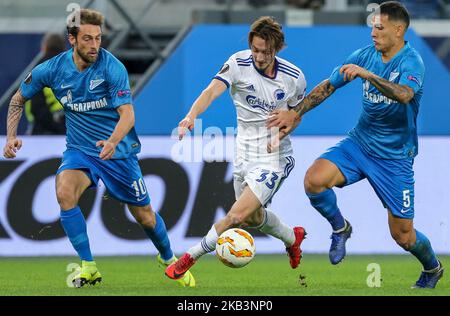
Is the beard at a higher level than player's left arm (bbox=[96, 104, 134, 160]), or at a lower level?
higher

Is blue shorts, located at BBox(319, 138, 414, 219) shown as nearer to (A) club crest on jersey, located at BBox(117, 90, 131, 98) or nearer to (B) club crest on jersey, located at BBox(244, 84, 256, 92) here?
(B) club crest on jersey, located at BBox(244, 84, 256, 92)

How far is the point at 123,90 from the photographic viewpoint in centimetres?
1082

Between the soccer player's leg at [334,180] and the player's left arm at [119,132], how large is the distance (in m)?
1.55

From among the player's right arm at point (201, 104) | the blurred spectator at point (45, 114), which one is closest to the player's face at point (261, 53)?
the player's right arm at point (201, 104)

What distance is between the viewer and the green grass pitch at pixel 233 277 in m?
10.3

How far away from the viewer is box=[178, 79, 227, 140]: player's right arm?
995 cm

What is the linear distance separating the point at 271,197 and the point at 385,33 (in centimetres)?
166

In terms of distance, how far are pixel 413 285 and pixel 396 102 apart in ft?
5.27

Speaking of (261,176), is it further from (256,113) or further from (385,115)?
(385,115)

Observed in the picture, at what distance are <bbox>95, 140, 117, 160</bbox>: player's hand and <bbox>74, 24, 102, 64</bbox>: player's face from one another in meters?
0.86

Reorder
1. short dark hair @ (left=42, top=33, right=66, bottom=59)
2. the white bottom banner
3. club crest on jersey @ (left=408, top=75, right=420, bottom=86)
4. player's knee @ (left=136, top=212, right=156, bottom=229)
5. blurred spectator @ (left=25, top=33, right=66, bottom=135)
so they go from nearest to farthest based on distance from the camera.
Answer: club crest on jersey @ (left=408, top=75, right=420, bottom=86)
player's knee @ (left=136, top=212, right=156, bottom=229)
the white bottom banner
short dark hair @ (left=42, top=33, right=66, bottom=59)
blurred spectator @ (left=25, top=33, right=66, bottom=135)

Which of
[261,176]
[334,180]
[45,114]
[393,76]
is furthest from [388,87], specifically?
[45,114]

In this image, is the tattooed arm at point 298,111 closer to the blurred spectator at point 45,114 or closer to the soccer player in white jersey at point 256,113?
the soccer player in white jersey at point 256,113

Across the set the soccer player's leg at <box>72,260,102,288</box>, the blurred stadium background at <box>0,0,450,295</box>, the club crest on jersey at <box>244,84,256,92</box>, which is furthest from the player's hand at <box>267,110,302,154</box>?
the blurred stadium background at <box>0,0,450,295</box>
